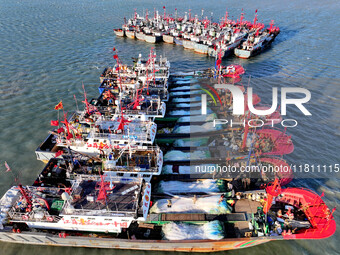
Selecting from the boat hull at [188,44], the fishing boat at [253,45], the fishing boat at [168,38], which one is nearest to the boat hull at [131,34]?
the fishing boat at [168,38]

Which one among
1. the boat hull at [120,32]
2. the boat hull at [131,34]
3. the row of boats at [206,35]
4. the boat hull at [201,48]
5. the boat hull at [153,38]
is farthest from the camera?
the boat hull at [120,32]

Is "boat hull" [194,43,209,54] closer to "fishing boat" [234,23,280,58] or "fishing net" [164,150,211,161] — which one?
"fishing boat" [234,23,280,58]

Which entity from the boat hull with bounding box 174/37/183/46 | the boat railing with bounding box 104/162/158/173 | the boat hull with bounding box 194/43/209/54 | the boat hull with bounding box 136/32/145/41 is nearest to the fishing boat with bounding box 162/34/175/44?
the boat hull with bounding box 174/37/183/46

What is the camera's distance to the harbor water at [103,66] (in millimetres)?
31875

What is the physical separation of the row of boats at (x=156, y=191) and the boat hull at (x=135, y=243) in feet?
0.33

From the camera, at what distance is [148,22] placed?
284ft

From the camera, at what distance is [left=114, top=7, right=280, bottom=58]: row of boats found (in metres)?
67.5

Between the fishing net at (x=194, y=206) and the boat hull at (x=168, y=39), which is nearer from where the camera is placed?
the fishing net at (x=194, y=206)

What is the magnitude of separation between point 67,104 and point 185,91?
2415 centimetres

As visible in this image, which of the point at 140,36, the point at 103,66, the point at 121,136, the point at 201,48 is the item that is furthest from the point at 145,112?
the point at 140,36

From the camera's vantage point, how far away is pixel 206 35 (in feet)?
247

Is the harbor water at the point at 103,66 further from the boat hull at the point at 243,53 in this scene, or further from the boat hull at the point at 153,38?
the boat hull at the point at 243,53

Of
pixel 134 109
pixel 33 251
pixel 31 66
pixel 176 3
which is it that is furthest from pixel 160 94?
pixel 176 3

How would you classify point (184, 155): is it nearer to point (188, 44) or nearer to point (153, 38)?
point (188, 44)
